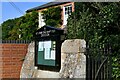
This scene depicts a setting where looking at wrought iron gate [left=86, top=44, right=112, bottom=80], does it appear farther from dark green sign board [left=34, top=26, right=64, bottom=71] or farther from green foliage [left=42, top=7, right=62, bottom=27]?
green foliage [left=42, top=7, right=62, bottom=27]

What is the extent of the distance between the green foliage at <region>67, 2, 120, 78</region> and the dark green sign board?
0.67 metres

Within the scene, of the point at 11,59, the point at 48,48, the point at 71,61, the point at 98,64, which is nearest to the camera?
the point at 98,64

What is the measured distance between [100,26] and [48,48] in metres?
1.71

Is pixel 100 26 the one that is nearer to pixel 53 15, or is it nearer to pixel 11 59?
pixel 11 59

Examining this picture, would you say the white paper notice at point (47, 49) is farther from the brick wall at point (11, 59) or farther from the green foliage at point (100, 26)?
the brick wall at point (11, 59)

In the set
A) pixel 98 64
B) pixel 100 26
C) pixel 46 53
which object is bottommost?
pixel 98 64

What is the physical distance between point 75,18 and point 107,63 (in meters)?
3.82

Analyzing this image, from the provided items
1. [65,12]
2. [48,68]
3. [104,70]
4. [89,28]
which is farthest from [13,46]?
[65,12]

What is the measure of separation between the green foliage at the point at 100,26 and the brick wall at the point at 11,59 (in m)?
2.07

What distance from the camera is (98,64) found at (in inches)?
297

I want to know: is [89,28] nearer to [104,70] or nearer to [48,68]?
[48,68]

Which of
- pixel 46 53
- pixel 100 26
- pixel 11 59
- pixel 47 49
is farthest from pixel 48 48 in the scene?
pixel 11 59

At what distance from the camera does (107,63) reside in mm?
7402

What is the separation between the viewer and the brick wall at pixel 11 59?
36.8 ft
